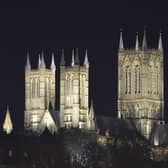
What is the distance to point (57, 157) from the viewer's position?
174 m

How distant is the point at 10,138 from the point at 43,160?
27.5ft

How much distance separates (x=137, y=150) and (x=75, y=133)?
7.14 metres

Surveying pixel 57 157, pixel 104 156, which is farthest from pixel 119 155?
pixel 57 157

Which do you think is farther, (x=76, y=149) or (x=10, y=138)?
(x=76, y=149)

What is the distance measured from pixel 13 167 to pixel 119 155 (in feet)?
75.1

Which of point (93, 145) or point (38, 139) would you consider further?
point (93, 145)

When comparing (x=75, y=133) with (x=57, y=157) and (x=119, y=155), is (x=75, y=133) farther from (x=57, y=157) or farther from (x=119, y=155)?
(x=57, y=157)

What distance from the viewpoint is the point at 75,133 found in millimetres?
199250

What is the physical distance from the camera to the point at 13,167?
165 m

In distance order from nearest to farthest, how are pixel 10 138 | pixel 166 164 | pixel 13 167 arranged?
pixel 13 167 < pixel 10 138 < pixel 166 164

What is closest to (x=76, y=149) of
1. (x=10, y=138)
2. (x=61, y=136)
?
(x=61, y=136)

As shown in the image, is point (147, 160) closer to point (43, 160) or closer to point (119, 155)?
point (119, 155)

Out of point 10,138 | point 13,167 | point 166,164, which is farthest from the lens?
point 166,164

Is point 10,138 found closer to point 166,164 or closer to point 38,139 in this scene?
point 38,139
